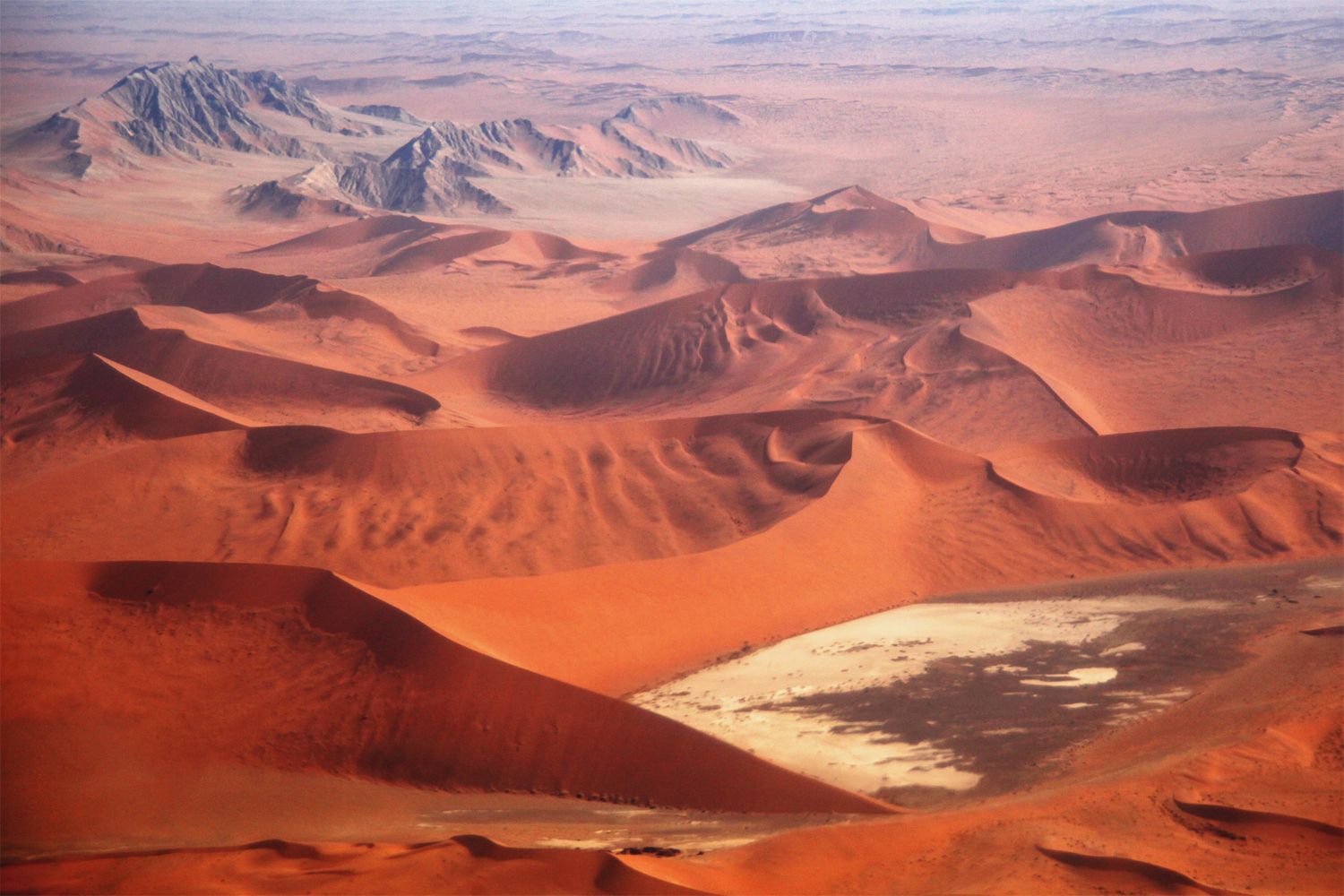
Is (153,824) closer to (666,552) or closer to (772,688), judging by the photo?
(772,688)

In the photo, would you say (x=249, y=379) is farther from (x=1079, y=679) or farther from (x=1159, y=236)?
(x=1159, y=236)

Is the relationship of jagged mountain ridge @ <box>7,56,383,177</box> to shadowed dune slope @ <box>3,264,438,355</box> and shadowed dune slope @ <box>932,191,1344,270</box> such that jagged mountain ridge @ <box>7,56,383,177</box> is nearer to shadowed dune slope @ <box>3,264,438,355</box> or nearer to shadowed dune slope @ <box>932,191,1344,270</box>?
shadowed dune slope @ <box>3,264,438,355</box>

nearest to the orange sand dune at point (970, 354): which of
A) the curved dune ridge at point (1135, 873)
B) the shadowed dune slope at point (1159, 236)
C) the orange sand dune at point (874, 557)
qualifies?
the orange sand dune at point (874, 557)

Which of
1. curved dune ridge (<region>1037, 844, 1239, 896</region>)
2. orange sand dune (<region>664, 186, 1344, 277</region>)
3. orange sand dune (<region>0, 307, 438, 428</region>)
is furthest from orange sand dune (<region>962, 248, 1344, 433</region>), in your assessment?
curved dune ridge (<region>1037, 844, 1239, 896</region>)

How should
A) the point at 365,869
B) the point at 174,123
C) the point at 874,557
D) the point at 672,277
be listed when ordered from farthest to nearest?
the point at 174,123 < the point at 672,277 < the point at 874,557 < the point at 365,869

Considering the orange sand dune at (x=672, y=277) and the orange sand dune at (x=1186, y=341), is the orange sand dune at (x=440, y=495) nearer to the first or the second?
the orange sand dune at (x=1186, y=341)

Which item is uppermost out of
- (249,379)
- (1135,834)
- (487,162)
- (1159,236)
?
(487,162)

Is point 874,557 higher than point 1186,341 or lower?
lower

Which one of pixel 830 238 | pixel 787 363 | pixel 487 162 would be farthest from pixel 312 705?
pixel 487 162
